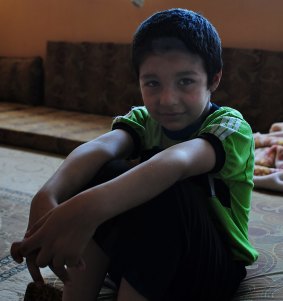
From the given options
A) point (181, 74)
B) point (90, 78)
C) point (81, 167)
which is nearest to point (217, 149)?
point (181, 74)

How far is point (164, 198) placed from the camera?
0.73 m

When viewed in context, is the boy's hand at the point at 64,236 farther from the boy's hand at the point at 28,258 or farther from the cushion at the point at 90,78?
the cushion at the point at 90,78

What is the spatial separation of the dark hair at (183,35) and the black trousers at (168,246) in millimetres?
260

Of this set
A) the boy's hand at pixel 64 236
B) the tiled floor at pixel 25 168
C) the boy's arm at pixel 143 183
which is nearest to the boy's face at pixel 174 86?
the boy's arm at pixel 143 183

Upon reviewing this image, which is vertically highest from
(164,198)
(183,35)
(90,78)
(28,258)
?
(183,35)

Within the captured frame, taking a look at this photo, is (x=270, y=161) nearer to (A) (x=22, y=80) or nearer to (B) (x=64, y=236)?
(B) (x=64, y=236)

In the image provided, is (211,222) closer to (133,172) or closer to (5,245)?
(133,172)

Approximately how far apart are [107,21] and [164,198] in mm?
2623

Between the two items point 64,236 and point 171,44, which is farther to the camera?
point 171,44

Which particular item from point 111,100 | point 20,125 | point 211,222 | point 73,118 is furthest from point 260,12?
point 211,222

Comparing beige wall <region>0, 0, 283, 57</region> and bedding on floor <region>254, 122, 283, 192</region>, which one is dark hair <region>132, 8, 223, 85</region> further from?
beige wall <region>0, 0, 283, 57</region>

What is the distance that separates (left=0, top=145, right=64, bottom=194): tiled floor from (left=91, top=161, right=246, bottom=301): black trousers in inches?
48.9

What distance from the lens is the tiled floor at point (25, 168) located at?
2006 millimetres

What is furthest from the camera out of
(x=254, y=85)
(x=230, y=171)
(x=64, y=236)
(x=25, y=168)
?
(x=254, y=85)
